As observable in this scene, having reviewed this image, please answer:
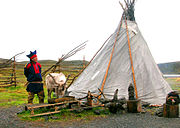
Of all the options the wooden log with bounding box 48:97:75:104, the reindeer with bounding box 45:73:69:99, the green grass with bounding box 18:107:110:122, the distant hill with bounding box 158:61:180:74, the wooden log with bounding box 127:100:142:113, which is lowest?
the green grass with bounding box 18:107:110:122

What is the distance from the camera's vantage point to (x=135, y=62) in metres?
7.15

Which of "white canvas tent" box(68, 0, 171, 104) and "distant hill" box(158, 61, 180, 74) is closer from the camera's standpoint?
"white canvas tent" box(68, 0, 171, 104)

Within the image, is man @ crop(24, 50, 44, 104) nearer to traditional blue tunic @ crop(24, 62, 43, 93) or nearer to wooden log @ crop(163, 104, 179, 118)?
traditional blue tunic @ crop(24, 62, 43, 93)

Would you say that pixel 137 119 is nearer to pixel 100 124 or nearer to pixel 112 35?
pixel 100 124

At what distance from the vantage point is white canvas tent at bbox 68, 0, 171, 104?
21.7 ft

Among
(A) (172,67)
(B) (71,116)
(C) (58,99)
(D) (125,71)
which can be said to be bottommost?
(B) (71,116)

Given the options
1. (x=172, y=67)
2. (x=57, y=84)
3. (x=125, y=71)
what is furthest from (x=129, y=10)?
(x=172, y=67)

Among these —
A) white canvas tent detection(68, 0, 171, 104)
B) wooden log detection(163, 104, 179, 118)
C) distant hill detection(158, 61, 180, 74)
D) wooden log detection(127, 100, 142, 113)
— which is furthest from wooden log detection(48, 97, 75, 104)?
distant hill detection(158, 61, 180, 74)

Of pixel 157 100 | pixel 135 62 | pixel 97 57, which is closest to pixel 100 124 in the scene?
pixel 157 100

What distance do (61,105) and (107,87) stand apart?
1.90 meters

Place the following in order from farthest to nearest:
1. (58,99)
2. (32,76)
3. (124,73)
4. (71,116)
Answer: (124,73) → (32,76) → (58,99) → (71,116)

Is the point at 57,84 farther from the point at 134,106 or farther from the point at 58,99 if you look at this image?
the point at 134,106

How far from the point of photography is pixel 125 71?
22.8ft

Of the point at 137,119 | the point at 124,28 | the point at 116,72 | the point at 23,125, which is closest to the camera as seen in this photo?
the point at 23,125
